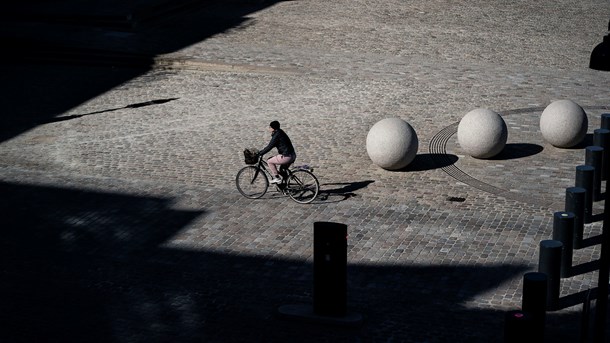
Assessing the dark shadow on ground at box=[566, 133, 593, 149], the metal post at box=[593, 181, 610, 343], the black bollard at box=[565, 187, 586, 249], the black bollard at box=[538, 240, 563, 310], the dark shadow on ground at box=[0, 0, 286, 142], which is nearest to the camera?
the metal post at box=[593, 181, 610, 343]

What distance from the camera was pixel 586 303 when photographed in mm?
11508

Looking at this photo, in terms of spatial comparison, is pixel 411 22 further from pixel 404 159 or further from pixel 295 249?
pixel 295 249

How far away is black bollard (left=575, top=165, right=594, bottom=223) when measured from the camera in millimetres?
15516

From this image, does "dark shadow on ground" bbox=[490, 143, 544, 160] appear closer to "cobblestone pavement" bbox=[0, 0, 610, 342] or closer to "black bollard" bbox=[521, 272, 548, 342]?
"cobblestone pavement" bbox=[0, 0, 610, 342]

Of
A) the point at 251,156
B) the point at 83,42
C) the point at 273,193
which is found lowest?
the point at 273,193

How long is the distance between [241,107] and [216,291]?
9.83m

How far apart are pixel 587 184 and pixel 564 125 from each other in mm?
3651

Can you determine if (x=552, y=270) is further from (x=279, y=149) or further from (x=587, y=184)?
(x=279, y=149)

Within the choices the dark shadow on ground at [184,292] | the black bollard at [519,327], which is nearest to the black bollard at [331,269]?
the dark shadow on ground at [184,292]

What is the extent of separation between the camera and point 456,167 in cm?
1844

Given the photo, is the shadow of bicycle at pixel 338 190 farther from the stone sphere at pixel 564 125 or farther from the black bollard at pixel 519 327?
the black bollard at pixel 519 327

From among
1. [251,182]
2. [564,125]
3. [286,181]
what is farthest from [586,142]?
[251,182]

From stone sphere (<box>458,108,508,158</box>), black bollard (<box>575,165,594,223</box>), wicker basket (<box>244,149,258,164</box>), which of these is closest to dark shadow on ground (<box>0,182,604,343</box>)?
wicker basket (<box>244,149,258,164</box>)

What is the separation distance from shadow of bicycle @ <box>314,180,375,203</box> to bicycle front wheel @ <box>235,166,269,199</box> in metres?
0.97
